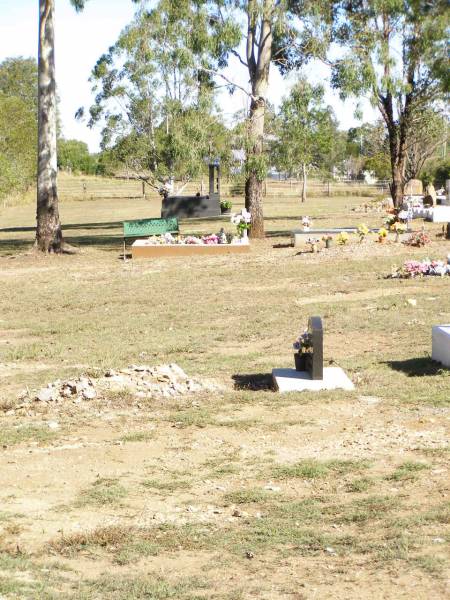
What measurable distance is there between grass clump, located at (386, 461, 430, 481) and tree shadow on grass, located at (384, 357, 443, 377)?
3137mm

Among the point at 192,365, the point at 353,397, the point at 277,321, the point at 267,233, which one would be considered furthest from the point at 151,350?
the point at 267,233

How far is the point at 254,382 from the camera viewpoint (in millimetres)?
10578

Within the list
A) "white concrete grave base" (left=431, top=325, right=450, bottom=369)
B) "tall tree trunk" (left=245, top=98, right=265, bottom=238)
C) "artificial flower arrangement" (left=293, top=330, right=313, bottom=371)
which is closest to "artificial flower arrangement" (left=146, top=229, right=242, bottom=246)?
"tall tree trunk" (left=245, top=98, right=265, bottom=238)

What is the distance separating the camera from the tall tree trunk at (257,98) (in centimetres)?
2656

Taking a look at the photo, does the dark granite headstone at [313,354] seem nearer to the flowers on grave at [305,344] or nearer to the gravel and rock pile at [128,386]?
the flowers on grave at [305,344]

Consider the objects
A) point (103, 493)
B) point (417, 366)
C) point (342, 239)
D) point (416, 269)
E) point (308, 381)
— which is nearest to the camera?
point (103, 493)

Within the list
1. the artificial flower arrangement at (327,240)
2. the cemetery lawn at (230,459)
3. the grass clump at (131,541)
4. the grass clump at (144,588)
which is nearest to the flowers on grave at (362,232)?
the artificial flower arrangement at (327,240)

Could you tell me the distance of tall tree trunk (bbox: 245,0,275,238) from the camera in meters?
26.6

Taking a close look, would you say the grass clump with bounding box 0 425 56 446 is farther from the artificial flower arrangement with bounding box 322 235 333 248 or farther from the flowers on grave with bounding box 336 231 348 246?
the flowers on grave with bounding box 336 231 348 246

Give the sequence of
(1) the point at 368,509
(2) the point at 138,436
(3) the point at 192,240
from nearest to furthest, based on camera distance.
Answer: (1) the point at 368,509
(2) the point at 138,436
(3) the point at 192,240

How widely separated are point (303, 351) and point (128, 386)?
185 centimetres

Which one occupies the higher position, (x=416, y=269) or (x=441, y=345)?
(x=416, y=269)

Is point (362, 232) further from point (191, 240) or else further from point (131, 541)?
point (131, 541)

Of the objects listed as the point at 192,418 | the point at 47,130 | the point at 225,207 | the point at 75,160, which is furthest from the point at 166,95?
the point at 75,160
